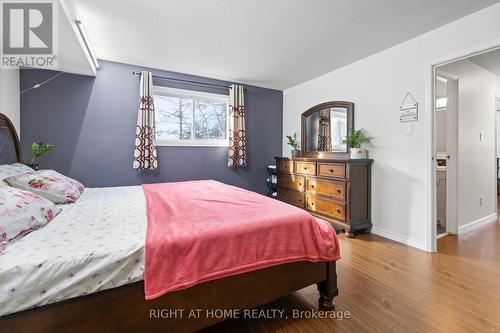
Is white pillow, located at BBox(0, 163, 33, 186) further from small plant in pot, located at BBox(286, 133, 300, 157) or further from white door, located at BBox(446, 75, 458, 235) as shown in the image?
white door, located at BBox(446, 75, 458, 235)

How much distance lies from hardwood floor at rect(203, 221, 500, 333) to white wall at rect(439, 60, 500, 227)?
89cm

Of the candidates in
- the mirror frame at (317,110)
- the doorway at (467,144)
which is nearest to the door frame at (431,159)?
the doorway at (467,144)

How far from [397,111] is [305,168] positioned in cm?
139

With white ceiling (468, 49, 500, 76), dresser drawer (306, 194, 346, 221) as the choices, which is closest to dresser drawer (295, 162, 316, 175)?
dresser drawer (306, 194, 346, 221)

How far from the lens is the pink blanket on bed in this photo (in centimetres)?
109

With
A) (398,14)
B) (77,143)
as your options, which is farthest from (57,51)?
(398,14)

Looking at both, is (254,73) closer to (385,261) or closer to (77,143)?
(77,143)

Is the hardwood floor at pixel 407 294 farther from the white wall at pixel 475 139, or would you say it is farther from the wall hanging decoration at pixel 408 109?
the wall hanging decoration at pixel 408 109

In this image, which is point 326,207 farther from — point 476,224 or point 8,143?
point 8,143

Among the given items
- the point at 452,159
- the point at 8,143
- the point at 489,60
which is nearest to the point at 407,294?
the point at 452,159

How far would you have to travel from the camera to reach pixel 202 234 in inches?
46.7

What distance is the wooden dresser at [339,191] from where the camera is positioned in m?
2.88

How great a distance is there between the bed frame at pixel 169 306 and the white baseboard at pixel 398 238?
1652 mm

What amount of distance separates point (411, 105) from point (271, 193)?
2.64m
